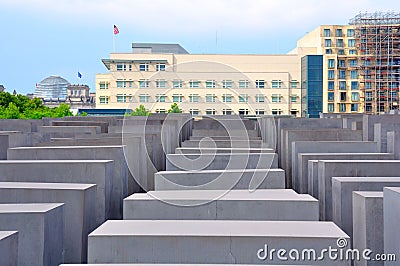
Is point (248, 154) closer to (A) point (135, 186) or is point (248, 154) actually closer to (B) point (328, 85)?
(A) point (135, 186)

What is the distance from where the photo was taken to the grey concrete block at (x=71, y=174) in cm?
842

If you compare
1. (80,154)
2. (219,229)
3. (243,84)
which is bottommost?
(219,229)

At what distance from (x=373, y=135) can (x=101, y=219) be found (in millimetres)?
9270

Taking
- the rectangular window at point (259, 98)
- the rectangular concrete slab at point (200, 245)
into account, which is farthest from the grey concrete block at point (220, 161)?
the rectangular window at point (259, 98)

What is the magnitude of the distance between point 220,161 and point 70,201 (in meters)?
4.59

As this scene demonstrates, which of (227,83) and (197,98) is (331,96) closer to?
(227,83)

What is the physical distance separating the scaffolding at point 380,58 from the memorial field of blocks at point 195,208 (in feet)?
171

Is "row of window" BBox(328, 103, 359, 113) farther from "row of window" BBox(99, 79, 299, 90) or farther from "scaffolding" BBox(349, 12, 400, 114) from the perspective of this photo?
"row of window" BBox(99, 79, 299, 90)

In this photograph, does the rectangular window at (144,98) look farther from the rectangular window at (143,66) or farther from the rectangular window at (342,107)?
the rectangular window at (342,107)

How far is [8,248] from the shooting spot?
477 centimetres

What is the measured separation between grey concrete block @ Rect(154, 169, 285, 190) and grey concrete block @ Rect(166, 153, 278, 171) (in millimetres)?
1689

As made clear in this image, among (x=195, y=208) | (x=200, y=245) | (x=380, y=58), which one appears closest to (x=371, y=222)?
(x=195, y=208)

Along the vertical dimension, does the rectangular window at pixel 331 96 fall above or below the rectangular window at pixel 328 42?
below

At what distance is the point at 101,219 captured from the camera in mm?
8234
